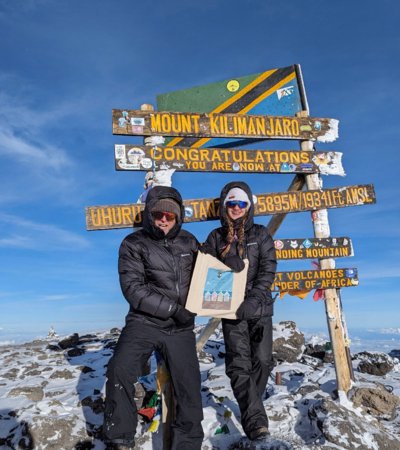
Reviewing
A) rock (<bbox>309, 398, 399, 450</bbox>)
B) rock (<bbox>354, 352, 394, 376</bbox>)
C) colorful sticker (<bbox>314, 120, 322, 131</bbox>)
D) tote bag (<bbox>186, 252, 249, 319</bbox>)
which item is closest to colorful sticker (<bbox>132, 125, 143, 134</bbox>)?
tote bag (<bbox>186, 252, 249, 319</bbox>)

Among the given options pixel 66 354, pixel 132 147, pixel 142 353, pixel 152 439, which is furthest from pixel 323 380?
pixel 66 354

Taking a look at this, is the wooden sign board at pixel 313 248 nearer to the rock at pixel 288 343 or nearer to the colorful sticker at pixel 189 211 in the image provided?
the colorful sticker at pixel 189 211

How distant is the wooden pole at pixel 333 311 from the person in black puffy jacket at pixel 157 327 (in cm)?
295

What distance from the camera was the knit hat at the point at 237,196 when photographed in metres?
5.05

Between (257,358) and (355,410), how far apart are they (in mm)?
2099

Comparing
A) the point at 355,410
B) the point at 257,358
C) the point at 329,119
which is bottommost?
the point at 355,410

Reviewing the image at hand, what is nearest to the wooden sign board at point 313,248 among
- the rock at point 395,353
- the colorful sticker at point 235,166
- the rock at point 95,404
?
the colorful sticker at point 235,166

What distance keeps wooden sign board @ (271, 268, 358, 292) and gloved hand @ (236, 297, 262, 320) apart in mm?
1800

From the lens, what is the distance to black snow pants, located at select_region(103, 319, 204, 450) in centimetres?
387

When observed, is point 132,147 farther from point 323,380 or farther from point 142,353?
point 323,380

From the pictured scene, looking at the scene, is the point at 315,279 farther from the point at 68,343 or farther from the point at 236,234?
the point at 68,343

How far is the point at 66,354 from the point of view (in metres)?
10.8

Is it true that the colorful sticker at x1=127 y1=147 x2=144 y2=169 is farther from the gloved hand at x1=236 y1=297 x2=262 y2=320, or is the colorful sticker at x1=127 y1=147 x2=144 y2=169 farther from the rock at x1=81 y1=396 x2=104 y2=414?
the rock at x1=81 y1=396 x2=104 y2=414

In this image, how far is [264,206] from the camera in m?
6.25
